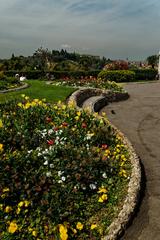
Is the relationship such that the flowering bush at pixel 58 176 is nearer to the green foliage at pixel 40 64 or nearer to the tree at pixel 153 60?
the green foliage at pixel 40 64

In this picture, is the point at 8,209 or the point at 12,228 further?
the point at 8,209

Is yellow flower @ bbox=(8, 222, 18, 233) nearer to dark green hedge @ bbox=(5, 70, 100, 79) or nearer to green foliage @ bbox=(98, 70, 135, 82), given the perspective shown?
green foliage @ bbox=(98, 70, 135, 82)

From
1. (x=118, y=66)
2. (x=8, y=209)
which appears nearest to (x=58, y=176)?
(x=8, y=209)

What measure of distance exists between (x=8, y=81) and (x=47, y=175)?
50.7 feet

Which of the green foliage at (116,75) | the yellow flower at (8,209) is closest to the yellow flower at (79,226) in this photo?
the yellow flower at (8,209)

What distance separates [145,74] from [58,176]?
31.5 m

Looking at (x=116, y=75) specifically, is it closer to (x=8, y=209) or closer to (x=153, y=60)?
(x=153, y=60)

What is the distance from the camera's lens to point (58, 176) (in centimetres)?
621

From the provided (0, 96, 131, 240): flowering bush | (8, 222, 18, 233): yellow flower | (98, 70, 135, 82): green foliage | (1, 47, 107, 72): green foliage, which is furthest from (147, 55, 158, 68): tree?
(8, 222, 18, 233): yellow flower

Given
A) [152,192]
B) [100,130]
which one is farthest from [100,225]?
[100,130]

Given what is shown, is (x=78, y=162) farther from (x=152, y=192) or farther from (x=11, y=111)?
(x=11, y=111)

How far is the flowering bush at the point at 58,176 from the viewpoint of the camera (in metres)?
5.21

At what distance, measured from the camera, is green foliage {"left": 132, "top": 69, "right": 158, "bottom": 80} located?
117ft

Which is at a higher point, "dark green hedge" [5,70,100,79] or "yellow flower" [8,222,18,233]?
"dark green hedge" [5,70,100,79]
